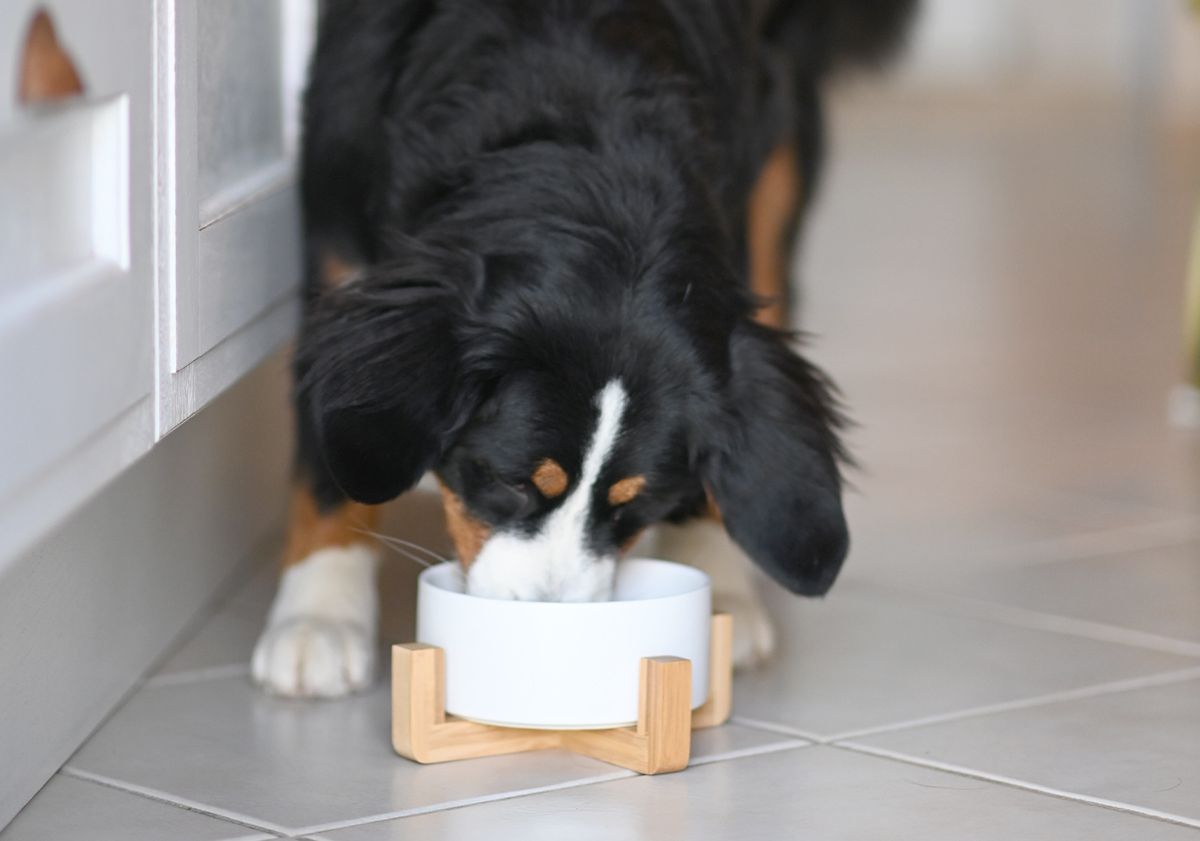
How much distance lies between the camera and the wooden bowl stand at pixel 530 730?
5.04ft

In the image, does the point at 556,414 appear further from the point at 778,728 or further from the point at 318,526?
the point at 318,526

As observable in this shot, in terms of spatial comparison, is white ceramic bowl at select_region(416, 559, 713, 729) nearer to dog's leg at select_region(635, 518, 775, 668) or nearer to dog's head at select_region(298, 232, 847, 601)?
dog's head at select_region(298, 232, 847, 601)

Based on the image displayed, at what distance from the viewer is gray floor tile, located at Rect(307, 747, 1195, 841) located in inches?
56.2

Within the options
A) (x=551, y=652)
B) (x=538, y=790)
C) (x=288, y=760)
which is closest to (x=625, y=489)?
(x=551, y=652)

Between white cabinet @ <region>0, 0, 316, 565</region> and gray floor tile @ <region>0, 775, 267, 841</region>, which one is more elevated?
white cabinet @ <region>0, 0, 316, 565</region>

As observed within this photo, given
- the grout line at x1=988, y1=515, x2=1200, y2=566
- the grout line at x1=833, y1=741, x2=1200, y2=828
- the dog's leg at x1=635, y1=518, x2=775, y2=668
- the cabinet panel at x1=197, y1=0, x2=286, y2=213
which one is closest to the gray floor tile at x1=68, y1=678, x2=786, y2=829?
the grout line at x1=833, y1=741, x2=1200, y2=828

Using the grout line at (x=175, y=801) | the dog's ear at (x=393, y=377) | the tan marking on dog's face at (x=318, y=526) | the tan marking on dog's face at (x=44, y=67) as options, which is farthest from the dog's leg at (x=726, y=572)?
the tan marking on dog's face at (x=44, y=67)

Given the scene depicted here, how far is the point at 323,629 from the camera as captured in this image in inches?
72.1

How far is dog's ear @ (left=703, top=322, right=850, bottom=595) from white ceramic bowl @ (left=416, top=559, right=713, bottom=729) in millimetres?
137

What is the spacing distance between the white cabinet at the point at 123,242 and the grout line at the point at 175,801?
30 centimetres

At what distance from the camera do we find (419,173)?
1793 mm

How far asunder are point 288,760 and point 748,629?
1.90ft

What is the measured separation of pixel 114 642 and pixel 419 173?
22.9 inches

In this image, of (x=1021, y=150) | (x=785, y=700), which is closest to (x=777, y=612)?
(x=785, y=700)
